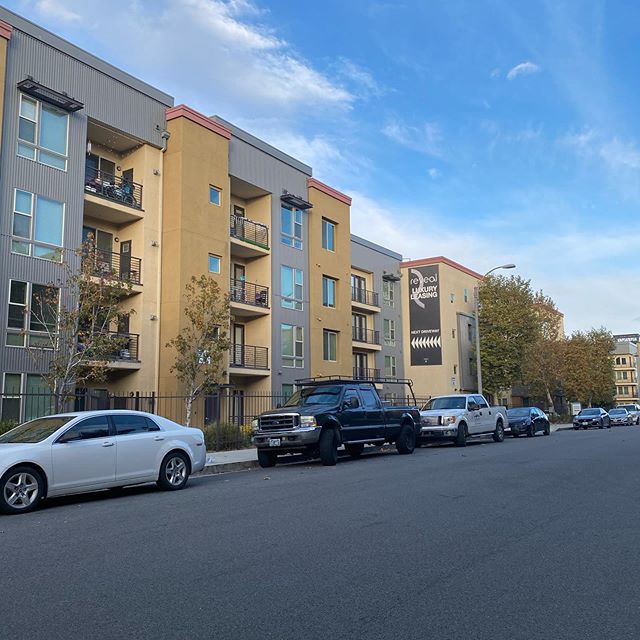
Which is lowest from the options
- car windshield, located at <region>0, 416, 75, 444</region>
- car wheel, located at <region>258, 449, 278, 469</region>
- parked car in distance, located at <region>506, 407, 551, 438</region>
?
car wheel, located at <region>258, 449, 278, 469</region>

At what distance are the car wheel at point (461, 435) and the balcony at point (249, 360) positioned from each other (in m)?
10.4

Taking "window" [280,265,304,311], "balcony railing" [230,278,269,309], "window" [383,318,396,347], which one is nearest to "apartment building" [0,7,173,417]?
"balcony railing" [230,278,269,309]

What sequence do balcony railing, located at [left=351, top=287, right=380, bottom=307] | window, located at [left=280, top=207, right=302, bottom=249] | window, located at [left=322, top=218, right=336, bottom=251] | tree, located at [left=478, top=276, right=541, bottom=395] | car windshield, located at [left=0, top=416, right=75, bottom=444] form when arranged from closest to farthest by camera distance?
car windshield, located at [left=0, top=416, right=75, bottom=444], window, located at [left=280, top=207, right=302, bottom=249], window, located at [left=322, top=218, right=336, bottom=251], balcony railing, located at [left=351, top=287, right=380, bottom=307], tree, located at [left=478, top=276, right=541, bottom=395]

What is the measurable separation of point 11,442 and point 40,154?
14547mm

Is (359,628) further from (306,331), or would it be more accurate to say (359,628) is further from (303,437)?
(306,331)

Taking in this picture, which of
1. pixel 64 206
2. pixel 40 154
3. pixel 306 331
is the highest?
pixel 40 154

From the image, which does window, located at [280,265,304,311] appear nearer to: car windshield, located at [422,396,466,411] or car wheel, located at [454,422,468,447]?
car windshield, located at [422,396,466,411]

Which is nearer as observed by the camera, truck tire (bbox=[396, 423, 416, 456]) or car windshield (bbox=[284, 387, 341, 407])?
car windshield (bbox=[284, 387, 341, 407])

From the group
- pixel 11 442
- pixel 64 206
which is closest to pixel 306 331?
pixel 64 206

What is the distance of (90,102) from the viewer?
2402 cm

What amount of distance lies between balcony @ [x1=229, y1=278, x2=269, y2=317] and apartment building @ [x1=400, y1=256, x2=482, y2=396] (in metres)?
23.9

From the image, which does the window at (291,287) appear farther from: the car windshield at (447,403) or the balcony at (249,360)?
the car windshield at (447,403)

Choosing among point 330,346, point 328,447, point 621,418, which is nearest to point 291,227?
point 330,346

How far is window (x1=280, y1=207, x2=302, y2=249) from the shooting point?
32969 millimetres
